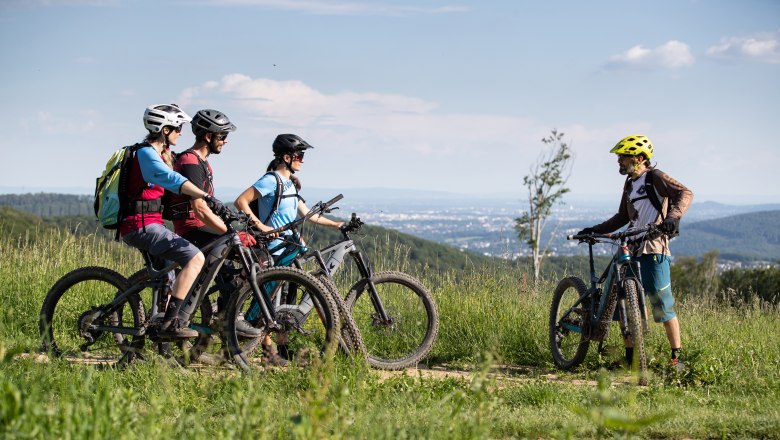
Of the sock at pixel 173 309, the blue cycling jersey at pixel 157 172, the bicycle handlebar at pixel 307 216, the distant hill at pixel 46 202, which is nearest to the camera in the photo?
the blue cycling jersey at pixel 157 172

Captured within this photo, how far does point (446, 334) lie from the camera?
8.02m

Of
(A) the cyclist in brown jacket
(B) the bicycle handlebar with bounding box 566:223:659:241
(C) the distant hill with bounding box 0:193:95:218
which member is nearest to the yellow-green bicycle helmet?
(A) the cyclist in brown jacket

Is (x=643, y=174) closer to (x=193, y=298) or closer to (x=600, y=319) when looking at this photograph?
(x=600, y=319)

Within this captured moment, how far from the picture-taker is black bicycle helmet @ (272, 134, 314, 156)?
Answer: 276 inches

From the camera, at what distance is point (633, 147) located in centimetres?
712

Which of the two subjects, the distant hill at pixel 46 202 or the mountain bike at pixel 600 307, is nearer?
the mountain bike at pixel 600 307

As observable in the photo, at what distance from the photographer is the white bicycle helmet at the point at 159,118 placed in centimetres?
631

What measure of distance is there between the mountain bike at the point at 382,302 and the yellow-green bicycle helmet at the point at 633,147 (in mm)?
2123

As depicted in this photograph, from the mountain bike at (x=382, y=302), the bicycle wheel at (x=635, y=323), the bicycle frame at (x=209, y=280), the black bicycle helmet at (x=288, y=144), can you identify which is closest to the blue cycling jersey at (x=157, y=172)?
the bicycle frame at (x=209, y=280)

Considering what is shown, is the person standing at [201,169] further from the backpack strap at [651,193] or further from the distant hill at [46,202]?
the distant hill at [46,202]

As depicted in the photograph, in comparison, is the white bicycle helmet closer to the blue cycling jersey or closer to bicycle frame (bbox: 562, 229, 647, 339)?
the blue cycling jersey

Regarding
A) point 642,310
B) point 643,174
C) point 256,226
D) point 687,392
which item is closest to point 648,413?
point 687,392

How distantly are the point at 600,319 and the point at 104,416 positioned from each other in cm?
461

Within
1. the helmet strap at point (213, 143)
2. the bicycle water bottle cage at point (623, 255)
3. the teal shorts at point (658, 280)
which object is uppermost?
the helmet strap at point (213, 143)
